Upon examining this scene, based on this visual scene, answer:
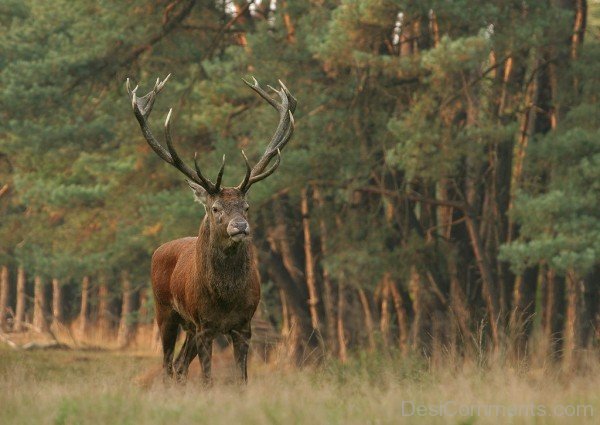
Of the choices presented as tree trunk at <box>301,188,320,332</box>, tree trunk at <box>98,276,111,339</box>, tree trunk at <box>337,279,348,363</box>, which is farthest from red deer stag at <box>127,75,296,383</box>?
tree trunk at <box>98,276,111,339</box>

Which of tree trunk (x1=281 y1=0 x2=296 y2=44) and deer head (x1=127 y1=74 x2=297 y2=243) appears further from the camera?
tree trunk (x1=281 y1=0 x2=296 y2=44)

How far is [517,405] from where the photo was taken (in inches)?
267

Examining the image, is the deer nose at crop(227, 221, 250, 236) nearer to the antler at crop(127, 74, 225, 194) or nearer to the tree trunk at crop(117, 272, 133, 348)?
the antler at crop(127, 74, 225, 194)

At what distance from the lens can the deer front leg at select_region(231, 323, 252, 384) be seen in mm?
8742

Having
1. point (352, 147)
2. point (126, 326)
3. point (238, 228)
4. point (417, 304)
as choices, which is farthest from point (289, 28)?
point (238, 228)

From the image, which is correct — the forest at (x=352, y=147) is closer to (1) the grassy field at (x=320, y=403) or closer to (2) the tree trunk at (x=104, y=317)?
(2) the tree trunk at (x=104, y=317)

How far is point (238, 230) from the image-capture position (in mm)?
8289

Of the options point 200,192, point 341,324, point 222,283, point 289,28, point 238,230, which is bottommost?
point 341,324

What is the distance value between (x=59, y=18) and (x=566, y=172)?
9.77 m

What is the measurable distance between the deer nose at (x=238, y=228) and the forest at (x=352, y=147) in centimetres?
752

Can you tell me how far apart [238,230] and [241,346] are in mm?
1055

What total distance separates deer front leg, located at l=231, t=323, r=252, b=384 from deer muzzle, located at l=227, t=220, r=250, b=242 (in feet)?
3.04

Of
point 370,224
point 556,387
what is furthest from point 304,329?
point 556,387

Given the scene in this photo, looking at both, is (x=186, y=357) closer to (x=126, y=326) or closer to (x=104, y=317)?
(x=126, y=326)
